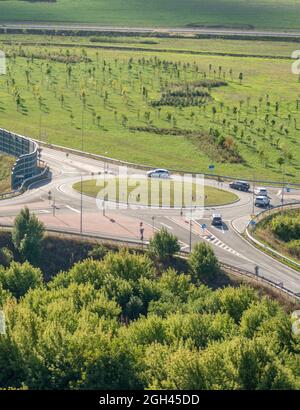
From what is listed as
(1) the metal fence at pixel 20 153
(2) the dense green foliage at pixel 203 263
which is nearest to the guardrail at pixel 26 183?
(1) the metal fence at pixel 20 153

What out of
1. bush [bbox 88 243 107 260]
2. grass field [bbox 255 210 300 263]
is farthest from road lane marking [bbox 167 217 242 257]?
bush [bbox 88 243 107 260]

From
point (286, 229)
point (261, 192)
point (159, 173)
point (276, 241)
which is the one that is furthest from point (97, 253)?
point (261, 192)

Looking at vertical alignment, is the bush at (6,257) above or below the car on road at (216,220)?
below

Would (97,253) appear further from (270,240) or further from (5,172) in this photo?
(5,172)

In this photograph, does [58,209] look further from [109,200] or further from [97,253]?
[97,253]

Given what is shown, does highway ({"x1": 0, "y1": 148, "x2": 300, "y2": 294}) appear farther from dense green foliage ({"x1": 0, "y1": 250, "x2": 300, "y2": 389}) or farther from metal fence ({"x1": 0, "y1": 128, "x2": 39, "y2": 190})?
dense green foliage ({"x1": 0, "y1": 250, "x2": 300, "y2": 389})

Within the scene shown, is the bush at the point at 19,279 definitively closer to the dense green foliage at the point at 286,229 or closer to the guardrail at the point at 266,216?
the guardrail at the point at 266,216
